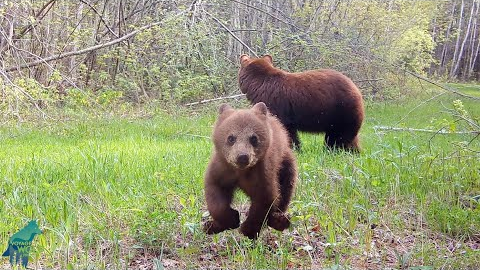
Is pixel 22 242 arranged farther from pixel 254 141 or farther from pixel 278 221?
pixel 278 221

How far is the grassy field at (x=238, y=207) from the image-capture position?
4.36 metres

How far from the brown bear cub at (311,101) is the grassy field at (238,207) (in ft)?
4.94

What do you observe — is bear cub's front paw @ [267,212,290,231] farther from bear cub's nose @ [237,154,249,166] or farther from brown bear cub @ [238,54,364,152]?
brown bear cub @ [238,54,364,152]

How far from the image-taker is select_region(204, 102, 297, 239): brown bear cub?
4.21 metres

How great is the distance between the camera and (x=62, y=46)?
1789cm

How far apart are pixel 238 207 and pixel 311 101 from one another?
13.3ft

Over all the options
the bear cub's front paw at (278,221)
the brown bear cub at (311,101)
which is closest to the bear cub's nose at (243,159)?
the bear cub's front paw at (278,221)

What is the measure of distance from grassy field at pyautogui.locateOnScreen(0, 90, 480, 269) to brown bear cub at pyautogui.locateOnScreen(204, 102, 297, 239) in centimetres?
21

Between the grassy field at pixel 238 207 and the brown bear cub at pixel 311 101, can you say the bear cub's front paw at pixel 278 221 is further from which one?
the brown bear cub at pixel 311 101

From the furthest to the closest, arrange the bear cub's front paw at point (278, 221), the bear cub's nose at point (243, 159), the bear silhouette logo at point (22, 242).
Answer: the bear cub's front paw at point (278, 221), the bear cub's nose at point (243, 159), the bear silhouette logo at point (22, 242)

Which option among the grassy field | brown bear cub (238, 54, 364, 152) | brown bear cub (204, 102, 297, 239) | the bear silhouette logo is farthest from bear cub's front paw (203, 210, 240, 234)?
brown bear cub (238, 54, 364, 152)

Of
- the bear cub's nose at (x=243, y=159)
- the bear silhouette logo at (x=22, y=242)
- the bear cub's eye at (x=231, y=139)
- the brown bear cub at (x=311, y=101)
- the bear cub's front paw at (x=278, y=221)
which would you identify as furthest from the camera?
the brown bear cub at (x=311, y=101)

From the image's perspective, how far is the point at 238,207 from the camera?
5.73 m

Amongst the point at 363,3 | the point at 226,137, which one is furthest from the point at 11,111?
the point at 363,3
